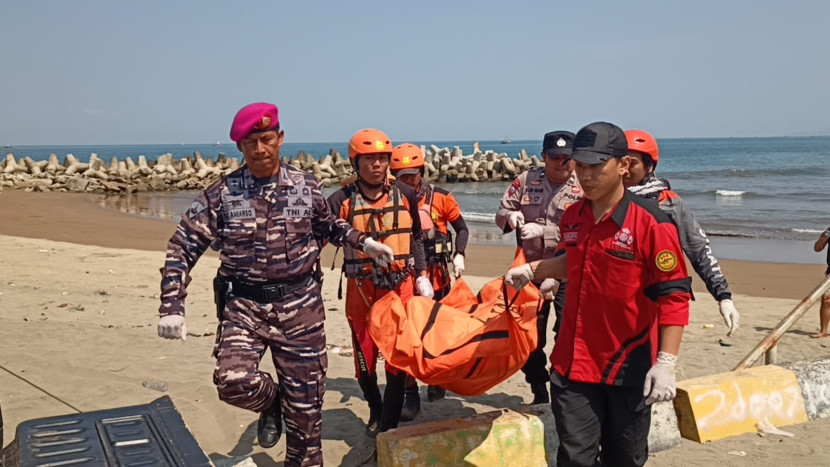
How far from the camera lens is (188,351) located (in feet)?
24.0

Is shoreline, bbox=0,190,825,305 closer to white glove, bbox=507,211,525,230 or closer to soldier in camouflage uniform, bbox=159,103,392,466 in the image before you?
white glove, bbox=507,211,525,230

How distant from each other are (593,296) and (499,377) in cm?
113

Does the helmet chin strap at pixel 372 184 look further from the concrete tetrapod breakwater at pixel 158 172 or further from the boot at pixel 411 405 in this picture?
the concrete tetrapod breakwater at pixel 158 172

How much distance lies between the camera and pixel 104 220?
21703 mm

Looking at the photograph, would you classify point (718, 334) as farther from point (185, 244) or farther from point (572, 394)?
point (185, 244)

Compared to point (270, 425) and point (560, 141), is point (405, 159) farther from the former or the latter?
point (270, 425)

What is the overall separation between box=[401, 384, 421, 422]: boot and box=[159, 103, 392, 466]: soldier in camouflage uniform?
1.65m

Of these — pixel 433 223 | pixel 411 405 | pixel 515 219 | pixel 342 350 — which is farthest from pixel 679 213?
pixel 342 350

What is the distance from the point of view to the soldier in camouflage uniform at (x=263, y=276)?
13.2ft

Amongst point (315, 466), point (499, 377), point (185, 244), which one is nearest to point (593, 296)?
point (499, 377)

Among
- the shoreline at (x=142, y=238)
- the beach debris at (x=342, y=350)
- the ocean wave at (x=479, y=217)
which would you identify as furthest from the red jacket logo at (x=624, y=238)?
the ocean wave at (x=479, y=217)

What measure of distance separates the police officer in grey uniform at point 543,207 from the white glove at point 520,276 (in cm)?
149

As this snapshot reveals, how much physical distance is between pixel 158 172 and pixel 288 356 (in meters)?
36.7

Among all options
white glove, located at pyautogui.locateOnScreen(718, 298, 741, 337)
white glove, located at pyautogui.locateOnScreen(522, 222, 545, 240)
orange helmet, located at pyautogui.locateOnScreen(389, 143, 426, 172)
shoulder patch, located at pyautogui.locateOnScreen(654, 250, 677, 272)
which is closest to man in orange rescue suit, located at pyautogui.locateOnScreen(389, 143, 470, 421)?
orange helmet, located at pyautogui.locateOnScreen(389, 143, 426, 172)
